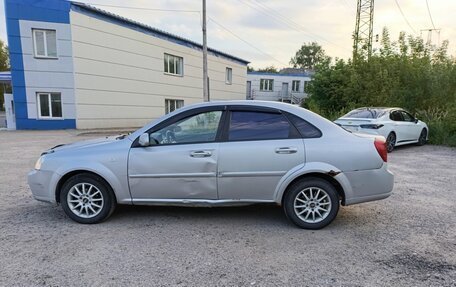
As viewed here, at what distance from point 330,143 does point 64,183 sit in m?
3.59

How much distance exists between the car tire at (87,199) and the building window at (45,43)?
1616cm

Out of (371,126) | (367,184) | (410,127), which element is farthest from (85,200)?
(410,127)

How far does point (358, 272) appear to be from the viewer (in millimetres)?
3207

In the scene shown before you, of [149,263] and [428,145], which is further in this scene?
[428,145]

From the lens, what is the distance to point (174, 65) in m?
24.8

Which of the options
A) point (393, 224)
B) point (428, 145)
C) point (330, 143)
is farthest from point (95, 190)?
point (428, 145)

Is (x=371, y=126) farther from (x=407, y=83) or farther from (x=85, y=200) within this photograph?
(x=85, y=200)

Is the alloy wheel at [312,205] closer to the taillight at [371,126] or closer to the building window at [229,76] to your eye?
the taillight at [371,126]

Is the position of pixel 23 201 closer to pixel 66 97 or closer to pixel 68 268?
pixel 68 268

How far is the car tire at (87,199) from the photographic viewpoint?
4324 millimetres

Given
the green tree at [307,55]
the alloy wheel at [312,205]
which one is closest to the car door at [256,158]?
the alloy wheel at [312,205]

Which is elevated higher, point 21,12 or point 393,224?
point 21,12

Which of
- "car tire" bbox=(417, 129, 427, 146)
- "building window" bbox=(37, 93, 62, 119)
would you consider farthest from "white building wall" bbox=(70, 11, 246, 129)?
"car tire" bbox=(417, 129, 427, 146)

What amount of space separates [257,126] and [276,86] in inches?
1703
